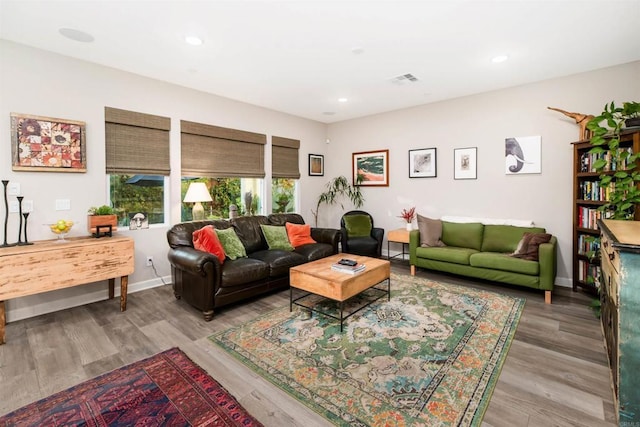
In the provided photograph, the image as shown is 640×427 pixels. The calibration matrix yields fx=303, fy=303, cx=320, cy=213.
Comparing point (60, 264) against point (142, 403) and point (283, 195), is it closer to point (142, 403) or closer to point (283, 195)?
point (142, 403)

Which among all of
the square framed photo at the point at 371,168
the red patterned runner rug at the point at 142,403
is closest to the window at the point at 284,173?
the square framed photo at the point at 371,168

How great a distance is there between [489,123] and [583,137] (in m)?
1.17

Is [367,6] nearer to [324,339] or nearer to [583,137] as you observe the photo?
[324,339]

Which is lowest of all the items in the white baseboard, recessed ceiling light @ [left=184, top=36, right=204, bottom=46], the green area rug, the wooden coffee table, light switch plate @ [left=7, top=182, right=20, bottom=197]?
the green area rug

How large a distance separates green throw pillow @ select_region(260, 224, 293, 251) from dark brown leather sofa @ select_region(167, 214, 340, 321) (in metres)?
0.09

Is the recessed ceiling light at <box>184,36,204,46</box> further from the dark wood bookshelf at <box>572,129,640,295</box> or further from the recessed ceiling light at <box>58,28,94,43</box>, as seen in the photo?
the dark wood bookshelf at <box>572,129,640,295</box>

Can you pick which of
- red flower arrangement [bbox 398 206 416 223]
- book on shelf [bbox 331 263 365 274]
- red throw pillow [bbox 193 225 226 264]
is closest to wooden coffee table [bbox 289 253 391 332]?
book on shelf [bbox 331 263 365 274]

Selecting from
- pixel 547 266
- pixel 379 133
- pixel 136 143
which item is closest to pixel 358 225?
pixel 379 133

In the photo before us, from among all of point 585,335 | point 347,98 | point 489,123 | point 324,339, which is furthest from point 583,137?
point 324,339

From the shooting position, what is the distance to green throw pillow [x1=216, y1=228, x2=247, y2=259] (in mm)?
3633

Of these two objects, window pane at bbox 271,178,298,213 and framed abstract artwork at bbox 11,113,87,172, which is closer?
framed abstract artwork at bbox 11,113,87,172

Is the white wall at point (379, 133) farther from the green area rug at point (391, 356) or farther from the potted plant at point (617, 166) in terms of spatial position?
the green area rug at point (391, 356)

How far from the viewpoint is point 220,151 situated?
4.68 metres

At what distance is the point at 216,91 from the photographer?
4422mm
